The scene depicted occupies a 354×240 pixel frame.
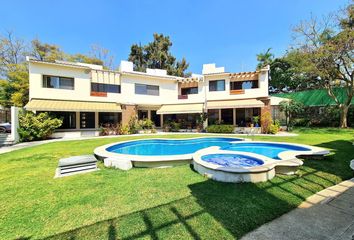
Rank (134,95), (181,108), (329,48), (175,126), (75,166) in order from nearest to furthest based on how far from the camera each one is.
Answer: (75,166)
(329,48)
(181,108)
(134,95)
(175,126)

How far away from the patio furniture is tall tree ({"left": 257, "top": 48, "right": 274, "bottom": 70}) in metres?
54.0

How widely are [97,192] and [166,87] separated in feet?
102

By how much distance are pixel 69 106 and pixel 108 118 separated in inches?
291

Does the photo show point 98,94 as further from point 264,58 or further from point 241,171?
point 264,58

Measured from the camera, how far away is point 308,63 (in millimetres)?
30859

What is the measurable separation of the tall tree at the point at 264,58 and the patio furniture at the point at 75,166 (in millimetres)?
53980

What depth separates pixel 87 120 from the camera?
106 feet

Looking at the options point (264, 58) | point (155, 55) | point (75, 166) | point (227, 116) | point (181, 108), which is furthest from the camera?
point (155, 55)

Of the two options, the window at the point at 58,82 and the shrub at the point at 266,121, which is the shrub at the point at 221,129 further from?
the window at the point at 58,82

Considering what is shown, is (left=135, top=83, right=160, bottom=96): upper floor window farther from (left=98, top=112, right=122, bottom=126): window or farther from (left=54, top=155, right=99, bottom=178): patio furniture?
(left=54, top=155, right=99, bottom=178): patio furniture

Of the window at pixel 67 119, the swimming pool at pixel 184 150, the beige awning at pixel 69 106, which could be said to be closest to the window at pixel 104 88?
the beige awning at pixel 69 106

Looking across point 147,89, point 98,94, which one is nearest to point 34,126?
point 98,94

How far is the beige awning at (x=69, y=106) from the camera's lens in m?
24.9

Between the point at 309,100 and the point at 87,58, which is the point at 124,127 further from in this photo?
the point at 309,100
